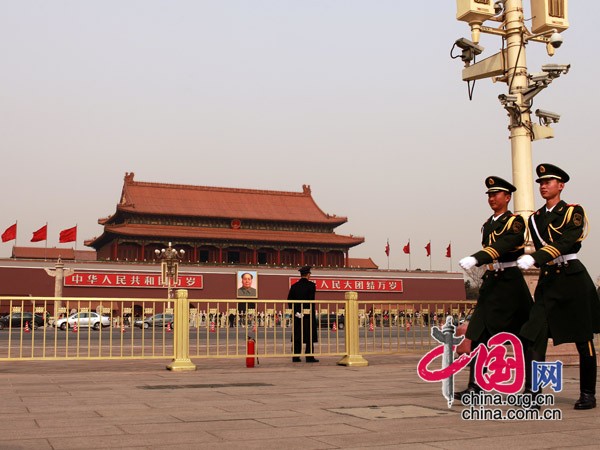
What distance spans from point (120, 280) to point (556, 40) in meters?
31.4

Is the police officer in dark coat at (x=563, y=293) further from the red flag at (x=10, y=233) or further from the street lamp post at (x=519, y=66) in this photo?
the red flag at (x=10, y=233)

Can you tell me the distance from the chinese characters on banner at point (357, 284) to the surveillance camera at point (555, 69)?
32.4 meters

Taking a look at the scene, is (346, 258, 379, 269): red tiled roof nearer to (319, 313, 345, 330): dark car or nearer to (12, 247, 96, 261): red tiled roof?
(12, 247, 96, 261): red tiled roof

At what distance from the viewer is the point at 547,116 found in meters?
7.96

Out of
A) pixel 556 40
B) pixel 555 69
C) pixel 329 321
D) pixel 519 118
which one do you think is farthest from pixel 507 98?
pixel 329 321

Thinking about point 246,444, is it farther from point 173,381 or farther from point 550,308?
point 173,381

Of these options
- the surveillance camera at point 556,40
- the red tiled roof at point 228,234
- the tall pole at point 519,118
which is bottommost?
the tall pole at point 519,118

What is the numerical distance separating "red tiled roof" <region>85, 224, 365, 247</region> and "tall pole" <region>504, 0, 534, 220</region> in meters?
32.9

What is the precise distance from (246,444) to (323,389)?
242cm

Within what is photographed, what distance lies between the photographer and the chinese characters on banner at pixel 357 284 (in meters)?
40.4

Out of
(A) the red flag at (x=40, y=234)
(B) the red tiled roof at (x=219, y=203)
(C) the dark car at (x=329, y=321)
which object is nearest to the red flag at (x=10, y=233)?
(A) the red flag at (x=40, y=234)

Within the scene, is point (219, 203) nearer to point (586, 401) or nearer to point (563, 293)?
point (563, 293)

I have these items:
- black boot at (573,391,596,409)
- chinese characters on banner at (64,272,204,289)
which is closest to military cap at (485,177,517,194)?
black boot at (573,391,596,409)

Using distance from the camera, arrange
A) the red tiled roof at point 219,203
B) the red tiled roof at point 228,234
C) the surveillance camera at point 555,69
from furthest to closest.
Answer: the red tiled roof at point 219,203 < the red tiled roof at point 228,234 < the surveillance camera at point 555,69
